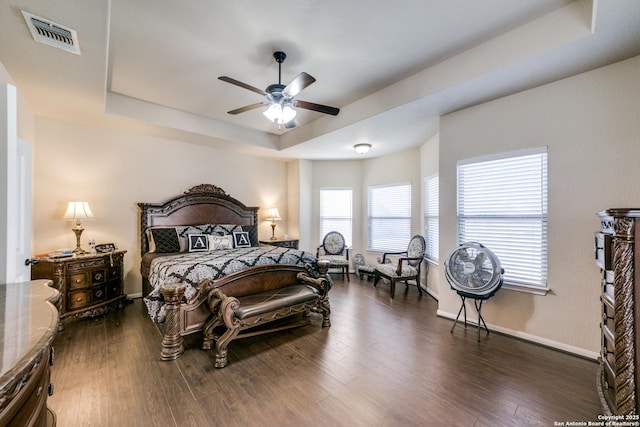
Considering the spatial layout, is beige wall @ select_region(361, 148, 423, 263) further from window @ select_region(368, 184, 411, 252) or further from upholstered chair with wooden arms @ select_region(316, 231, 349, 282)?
upholstered chair with wooden arms @ select_region(316, 231, 349, 282)

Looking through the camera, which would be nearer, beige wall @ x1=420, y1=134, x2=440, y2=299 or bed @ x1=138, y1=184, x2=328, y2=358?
bed @ x1=138, y1=184, x2=328, y2=358

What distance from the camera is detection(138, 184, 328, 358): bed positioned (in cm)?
262

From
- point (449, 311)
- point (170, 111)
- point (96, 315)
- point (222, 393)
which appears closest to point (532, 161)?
point (449, 311)

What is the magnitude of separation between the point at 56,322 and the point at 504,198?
3867 mm

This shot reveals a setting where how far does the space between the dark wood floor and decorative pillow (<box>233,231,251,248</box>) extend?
1792 mm

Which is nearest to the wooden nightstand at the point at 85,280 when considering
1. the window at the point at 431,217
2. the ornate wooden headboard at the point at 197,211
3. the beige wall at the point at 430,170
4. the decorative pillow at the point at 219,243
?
the ornate wooden headboard at the point at 197,211

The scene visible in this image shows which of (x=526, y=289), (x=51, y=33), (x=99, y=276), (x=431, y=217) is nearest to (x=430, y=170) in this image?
(x=431, y=217)

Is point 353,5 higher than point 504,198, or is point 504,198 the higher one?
point 353,5

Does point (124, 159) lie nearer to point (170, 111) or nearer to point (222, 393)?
point (170, 111)

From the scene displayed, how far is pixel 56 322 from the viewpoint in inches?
40.5

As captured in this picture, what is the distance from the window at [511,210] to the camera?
281 cm

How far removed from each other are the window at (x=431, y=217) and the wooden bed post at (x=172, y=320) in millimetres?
3942

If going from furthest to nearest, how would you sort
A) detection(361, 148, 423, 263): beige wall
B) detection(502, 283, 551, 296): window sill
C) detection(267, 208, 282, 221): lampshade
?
detection(267, 208, 282, 221): lampshade → detection(361, 148, 423, 263): beige wall → detection(502, 283, 551, 296): window sill

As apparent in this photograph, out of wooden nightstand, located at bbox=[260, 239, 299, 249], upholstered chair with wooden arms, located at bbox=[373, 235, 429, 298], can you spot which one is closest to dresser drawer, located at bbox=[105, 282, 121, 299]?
wooden nightstand, located at bbox=[260, 239, 299, 249]
